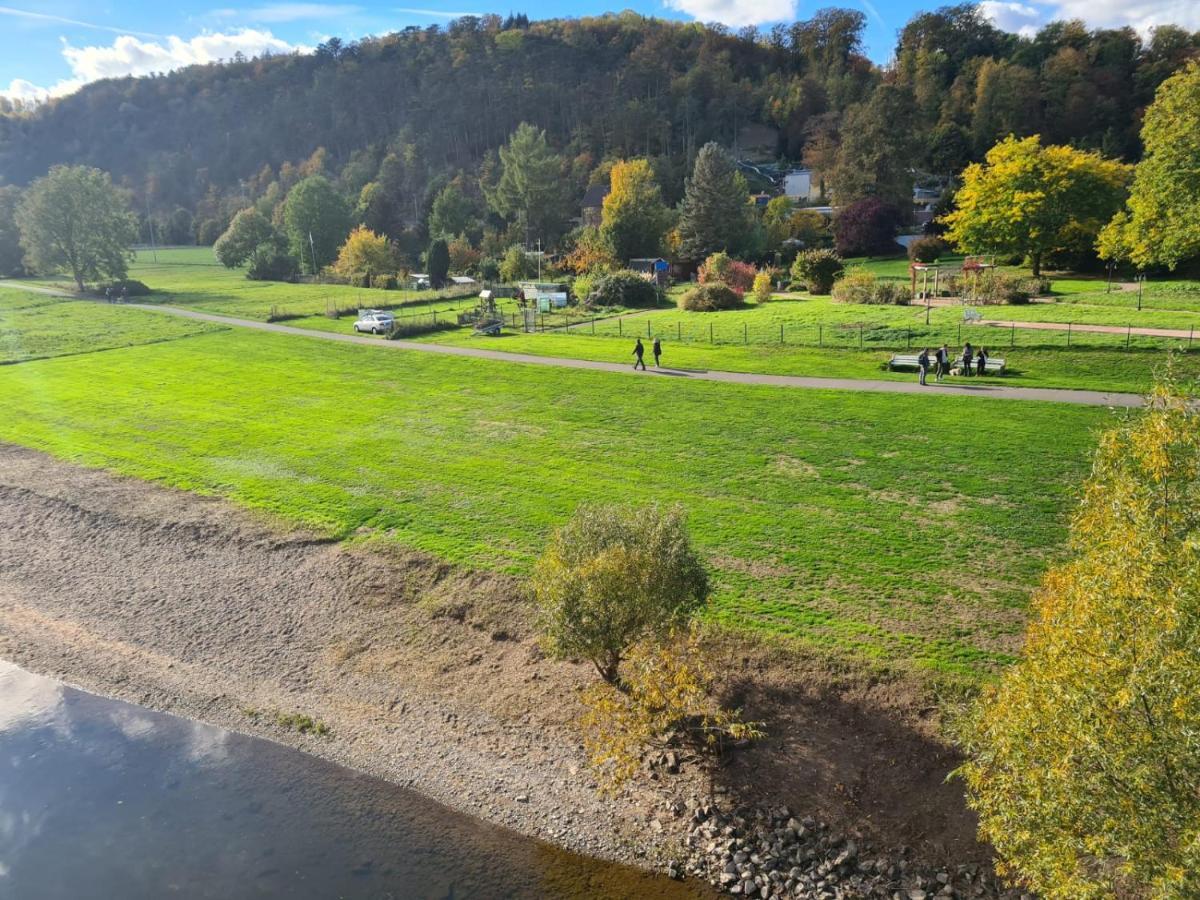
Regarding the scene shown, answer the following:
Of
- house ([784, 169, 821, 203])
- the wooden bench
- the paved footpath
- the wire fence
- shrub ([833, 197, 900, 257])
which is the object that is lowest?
the paved footpath

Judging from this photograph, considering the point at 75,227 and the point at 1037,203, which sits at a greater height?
the point at 75,227

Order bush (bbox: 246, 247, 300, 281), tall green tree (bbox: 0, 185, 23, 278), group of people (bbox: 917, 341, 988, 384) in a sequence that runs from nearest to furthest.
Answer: group of people (bbox: 917, 341, 988, 384) < bush (bbox: 246, 247, 300, 281) < tall green tree (bbox: 0, 185, 23, 278)

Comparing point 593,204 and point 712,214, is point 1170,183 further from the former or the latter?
point 593,204

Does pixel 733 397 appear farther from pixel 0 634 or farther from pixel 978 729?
pixel 0 634

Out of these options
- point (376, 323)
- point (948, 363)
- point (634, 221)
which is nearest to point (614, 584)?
point (948, 363)

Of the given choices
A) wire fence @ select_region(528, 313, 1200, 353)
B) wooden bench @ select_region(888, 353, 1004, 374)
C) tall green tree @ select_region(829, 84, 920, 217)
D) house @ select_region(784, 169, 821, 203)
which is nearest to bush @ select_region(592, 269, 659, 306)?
wire fence @ select_region(528, 313, 1200, 353)

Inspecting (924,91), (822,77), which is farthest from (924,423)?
(822,77)

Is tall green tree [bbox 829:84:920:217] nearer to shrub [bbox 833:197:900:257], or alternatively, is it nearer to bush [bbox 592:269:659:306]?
shrub [bbox 833:197:900:257]
